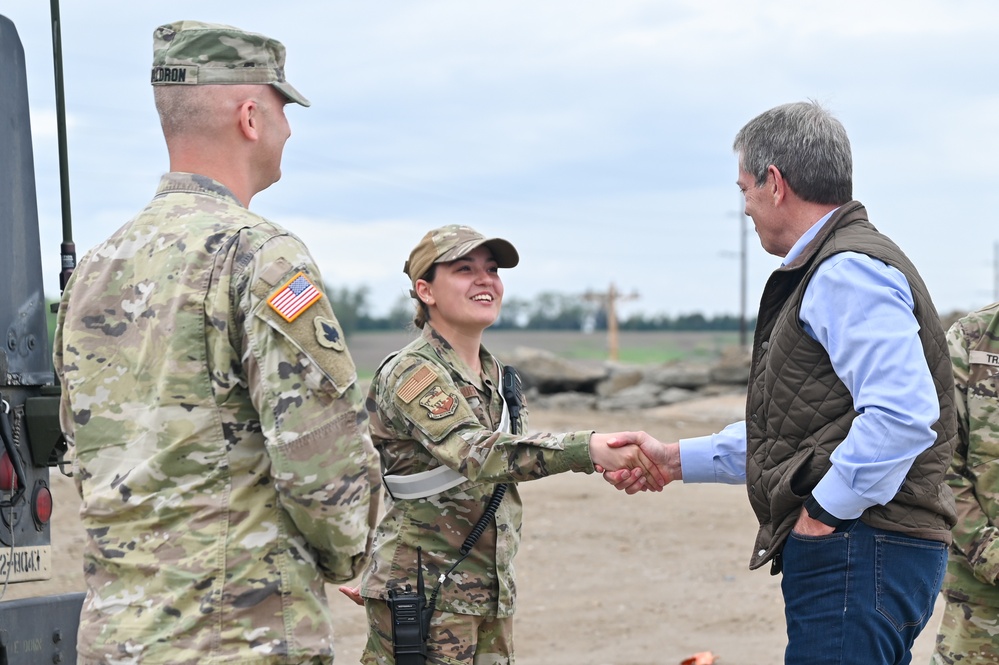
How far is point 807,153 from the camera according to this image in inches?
135

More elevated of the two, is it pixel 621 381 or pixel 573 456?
pixel 573 456

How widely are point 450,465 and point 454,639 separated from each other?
1.93 ft

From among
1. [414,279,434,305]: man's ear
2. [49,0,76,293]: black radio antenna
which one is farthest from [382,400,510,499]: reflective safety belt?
[49,0,76,293]: black radio antenna

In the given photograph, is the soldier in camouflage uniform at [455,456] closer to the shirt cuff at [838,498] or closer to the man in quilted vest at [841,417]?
the man in quilted vest at [841,417]

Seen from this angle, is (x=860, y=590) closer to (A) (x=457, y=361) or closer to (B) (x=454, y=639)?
(B) (x=454, y=639)

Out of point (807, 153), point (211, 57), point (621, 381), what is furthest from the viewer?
point (621, 381)

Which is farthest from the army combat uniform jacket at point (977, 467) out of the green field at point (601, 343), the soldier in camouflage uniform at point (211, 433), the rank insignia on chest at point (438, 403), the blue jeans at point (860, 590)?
the green field at point (601, 343)

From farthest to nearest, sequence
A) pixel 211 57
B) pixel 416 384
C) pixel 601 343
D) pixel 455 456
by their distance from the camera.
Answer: pixel 601 343 < pixel 416 384 < pixel 455 456 < pixel 211 57

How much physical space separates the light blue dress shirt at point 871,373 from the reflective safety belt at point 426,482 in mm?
1209

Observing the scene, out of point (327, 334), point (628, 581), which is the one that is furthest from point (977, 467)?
point (628, 581)

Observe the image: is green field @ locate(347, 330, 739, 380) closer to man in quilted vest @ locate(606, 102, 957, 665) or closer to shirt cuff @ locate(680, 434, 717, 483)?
shirt cuff @ locate(680, 434, 717, 483)

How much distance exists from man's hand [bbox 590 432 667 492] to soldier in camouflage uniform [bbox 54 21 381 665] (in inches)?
50.3

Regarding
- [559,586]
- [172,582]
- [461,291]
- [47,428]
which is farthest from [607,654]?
[172,582]

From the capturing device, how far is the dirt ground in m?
7.22
